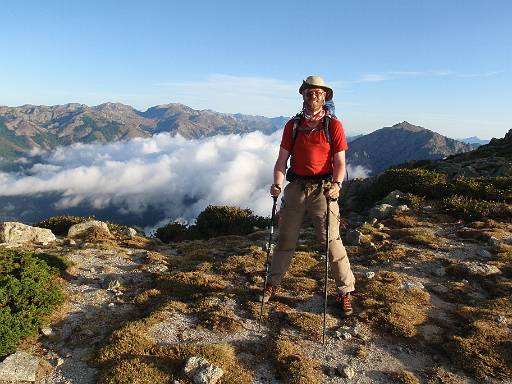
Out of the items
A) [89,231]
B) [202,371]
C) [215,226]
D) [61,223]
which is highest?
[202,371]

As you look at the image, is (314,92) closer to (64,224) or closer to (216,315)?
(216,315)

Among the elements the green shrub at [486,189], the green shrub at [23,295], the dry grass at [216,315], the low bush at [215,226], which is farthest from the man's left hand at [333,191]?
the green shrub at [486,189]

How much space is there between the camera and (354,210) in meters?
23.2

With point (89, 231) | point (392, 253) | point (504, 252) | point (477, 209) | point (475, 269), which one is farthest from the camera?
point (477, 209)

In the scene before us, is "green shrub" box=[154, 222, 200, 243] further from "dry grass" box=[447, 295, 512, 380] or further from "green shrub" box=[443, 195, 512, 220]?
"dry grass" box=[447, 295, 512, 380]

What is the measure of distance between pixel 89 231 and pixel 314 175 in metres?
11.9

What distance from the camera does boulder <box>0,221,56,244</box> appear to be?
14.7m

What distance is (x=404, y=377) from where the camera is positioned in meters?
6.84

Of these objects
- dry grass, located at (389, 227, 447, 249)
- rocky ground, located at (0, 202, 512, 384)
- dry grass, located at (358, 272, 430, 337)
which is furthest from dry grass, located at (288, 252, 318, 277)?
dry grass, located at (389, 227, 447, 249)

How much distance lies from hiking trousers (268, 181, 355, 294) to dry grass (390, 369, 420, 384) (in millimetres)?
2224

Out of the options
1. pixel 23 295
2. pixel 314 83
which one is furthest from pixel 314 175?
pixel 23 295

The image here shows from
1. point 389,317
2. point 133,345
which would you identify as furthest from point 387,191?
point 133,345

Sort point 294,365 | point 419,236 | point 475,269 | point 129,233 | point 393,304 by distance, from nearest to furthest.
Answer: point 294,365 < point 393,304 < point 475,269 < point 419,236 < point 129,233

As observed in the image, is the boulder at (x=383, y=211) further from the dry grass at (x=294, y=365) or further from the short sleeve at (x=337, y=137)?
the dry grass at (x=294, y=365)
